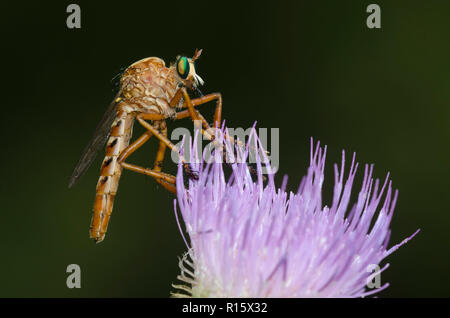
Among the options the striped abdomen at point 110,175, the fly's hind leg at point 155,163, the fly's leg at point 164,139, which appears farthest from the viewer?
the striped abdomen at point 110,175

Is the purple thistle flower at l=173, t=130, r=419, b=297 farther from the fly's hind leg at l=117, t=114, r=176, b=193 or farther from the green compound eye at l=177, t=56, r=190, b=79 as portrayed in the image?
the green compound eye at l=177, t=56, r=190, b=79

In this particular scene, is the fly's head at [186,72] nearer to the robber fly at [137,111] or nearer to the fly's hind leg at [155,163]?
the robber fly at [137,111]

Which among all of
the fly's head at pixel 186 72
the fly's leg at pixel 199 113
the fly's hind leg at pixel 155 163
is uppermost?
the fly's head at pixel 186 72

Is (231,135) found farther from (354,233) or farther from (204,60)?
(204,60)

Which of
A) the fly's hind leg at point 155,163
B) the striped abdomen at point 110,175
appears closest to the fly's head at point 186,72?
the fly's hind leg at point 155,163

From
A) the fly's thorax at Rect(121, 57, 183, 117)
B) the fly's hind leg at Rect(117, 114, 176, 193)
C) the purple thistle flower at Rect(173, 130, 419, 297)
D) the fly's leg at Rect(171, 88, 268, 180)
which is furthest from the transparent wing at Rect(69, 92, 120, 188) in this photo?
the purple thistle flower at Rect(173, 130, 419, 297)

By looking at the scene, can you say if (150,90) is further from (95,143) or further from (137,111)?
(95,143)


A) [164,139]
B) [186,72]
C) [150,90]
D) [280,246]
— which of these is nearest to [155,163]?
[164,139]
